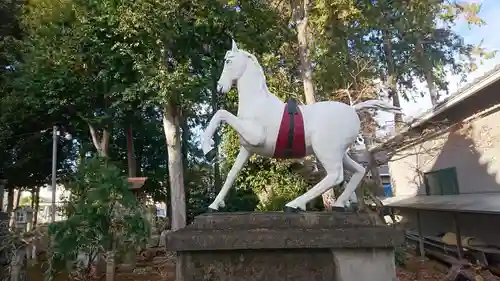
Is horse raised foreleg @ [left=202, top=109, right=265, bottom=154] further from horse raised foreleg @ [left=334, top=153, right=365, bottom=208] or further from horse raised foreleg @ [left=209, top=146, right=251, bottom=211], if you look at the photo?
horse raised foreleg @ [left=334, top=153, right=365, bottom=208]

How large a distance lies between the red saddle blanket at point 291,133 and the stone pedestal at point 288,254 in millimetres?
762

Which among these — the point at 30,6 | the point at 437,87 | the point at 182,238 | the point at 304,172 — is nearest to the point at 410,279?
the point at 304,172

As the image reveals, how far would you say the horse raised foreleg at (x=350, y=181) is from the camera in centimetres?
389

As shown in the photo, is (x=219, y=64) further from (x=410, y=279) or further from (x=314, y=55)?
(x=410, y=279)

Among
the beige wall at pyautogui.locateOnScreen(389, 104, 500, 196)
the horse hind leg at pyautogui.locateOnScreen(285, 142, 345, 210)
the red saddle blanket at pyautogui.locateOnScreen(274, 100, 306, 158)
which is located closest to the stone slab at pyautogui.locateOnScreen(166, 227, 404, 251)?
the horse hind leg at pyautogui.locateOnScreen(285, 142, 345, 210)

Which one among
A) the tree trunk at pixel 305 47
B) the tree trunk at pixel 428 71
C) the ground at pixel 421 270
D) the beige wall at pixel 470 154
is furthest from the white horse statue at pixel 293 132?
the tree trunk at pixel 428 71

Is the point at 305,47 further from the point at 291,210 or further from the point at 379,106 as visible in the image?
the point at 291,210

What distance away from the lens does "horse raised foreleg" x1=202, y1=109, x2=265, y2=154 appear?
3682mm

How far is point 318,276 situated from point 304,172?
855 cm

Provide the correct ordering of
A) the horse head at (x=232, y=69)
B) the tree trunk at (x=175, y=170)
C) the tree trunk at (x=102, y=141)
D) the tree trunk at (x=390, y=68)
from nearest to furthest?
the horse head at (x=232, y=69)
the tree trunk at (x=175, y=170)
the tree trunk at (x=102, y=141)
the tree trunk at (x=390, y=68)

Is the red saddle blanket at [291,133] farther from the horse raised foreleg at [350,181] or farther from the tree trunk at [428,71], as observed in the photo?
the tree trunk at [428,71]

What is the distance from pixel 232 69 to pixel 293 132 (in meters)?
0.92

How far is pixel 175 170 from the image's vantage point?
11445 millimetres

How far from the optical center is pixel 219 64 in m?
12.4
